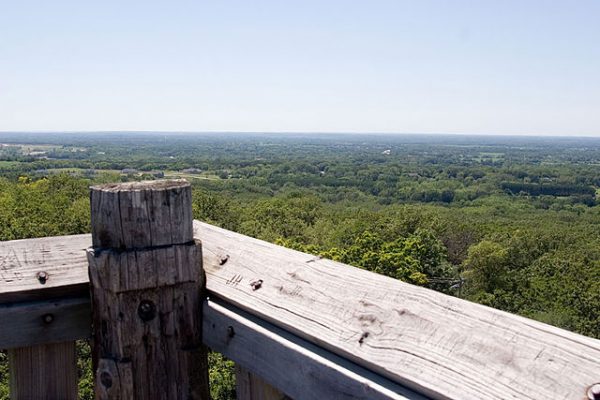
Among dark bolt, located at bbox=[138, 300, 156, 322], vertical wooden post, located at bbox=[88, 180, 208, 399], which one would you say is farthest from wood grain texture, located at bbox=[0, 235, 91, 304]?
dark bolt, located at bbox=[138, 300, 156, 322]

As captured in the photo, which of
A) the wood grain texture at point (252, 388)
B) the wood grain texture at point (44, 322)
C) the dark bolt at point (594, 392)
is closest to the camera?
the dark bolt at point (594, 392)

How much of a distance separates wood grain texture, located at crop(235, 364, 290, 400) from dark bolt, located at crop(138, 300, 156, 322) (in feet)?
0.82

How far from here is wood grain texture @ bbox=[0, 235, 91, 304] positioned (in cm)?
146

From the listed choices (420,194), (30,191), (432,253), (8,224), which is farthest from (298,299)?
(420,194)

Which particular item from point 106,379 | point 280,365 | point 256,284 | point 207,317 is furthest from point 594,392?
point 106,379

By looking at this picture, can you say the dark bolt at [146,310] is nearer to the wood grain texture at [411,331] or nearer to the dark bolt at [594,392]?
the wood grain texture at [411,331]

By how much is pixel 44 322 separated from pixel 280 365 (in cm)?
68

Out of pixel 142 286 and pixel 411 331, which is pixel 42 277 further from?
pixel 411 331

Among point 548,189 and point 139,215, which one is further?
point 548,189

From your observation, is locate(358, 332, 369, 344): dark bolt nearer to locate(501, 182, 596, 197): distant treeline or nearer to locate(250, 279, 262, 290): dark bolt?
locate(250, 279, 262, 290): dark bolt

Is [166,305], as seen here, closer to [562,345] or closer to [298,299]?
[298,299]

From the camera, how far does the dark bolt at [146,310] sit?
4.57 ft

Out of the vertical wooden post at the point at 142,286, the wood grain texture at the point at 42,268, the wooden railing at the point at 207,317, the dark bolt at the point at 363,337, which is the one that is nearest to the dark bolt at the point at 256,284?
the wooden railing at the point at 207,317

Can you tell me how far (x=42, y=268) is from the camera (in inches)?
59.2
